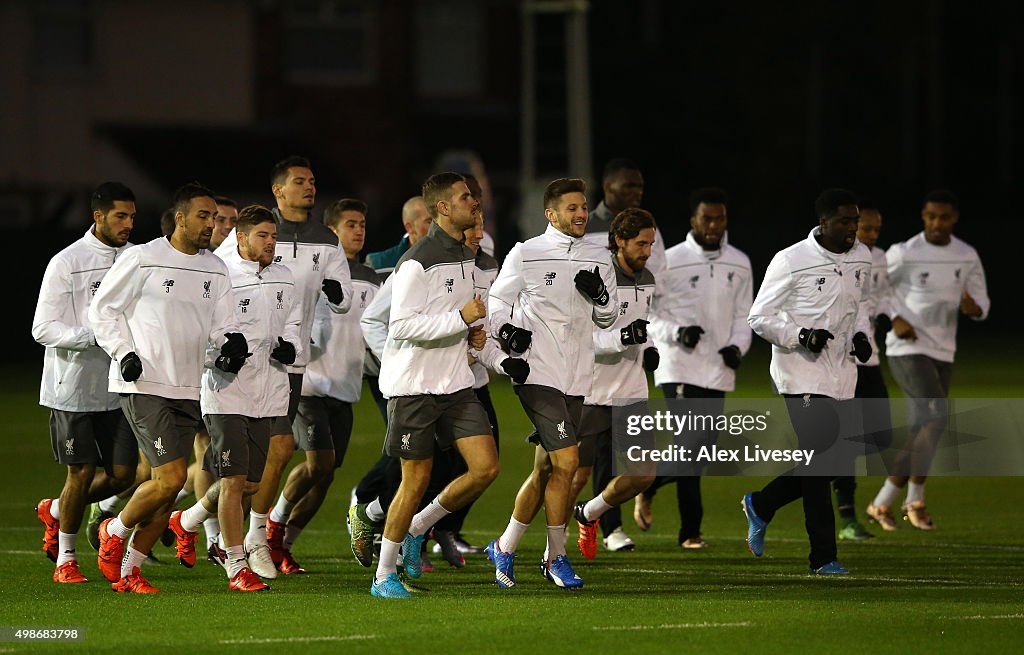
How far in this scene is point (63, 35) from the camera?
135ft

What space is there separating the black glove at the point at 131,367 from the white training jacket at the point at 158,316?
0.12 m

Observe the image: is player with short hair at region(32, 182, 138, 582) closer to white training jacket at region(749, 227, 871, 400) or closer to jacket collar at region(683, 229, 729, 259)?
white training jacket at region(749, 227, 871, 400)

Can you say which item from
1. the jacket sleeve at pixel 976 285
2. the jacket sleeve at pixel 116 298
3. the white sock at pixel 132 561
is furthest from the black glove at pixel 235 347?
the jacket sleeve at pixel 976 285

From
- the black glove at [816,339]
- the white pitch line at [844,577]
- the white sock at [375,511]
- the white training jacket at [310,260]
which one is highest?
the white training jacket at [310,260]

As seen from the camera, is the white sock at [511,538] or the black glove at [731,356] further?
the black glove at [731,356]

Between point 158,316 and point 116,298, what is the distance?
0.82 ft

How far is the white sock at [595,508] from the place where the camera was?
12078 mm

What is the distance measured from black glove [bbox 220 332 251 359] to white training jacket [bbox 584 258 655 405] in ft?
7.38

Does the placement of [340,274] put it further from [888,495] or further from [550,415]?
[888,495]

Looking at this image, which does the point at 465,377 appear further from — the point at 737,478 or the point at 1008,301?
the point at 1008,301

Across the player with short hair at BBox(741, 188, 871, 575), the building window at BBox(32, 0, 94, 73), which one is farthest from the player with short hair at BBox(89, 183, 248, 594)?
the building window at BBox(32, 0, 94, 73)

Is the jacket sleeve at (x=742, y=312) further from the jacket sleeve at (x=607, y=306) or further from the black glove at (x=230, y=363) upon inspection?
the black glove at (x=230, y=363)

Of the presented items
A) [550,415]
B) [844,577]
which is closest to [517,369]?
[550,415]

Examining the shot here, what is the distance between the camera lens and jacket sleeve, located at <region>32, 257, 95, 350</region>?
36.4ft
